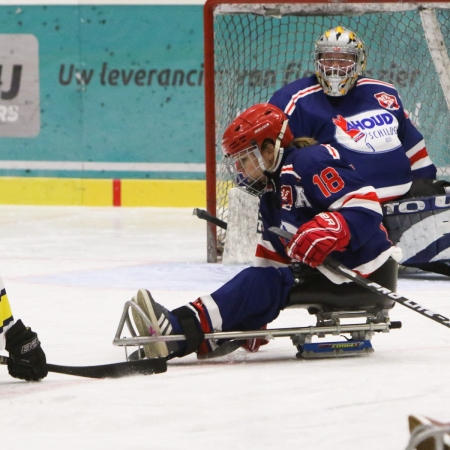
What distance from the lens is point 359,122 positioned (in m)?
4.84

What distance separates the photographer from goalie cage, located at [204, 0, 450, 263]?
217 inches

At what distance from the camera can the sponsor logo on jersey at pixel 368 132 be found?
15.7 ft

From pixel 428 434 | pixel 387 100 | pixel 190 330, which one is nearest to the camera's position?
pixel 428 434

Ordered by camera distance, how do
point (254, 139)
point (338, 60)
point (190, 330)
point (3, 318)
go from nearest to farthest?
→ point (3, 318)
point (190, 330)
point (254, 139)
point (338, 60)

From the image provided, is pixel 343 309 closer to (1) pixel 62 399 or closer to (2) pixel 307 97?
(1) pixel 62 399

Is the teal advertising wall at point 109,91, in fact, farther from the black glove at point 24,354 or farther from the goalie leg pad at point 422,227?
the black glove at point 24,354

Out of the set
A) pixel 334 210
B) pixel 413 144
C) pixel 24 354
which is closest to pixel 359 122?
pixel 413 144

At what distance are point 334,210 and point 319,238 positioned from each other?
4.9 inches

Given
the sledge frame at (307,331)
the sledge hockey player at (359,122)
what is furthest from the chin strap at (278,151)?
the sledge hockey player at (359,122)

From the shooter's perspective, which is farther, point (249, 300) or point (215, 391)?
point (249, 300)

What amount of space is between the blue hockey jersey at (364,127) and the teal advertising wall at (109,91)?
3.52m

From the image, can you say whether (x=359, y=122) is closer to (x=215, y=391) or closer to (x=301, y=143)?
(x=301, y=143)

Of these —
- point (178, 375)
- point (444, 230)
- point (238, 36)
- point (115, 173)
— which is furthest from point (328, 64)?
point (115, 173)

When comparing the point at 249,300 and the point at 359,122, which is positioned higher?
the point at 359,122
